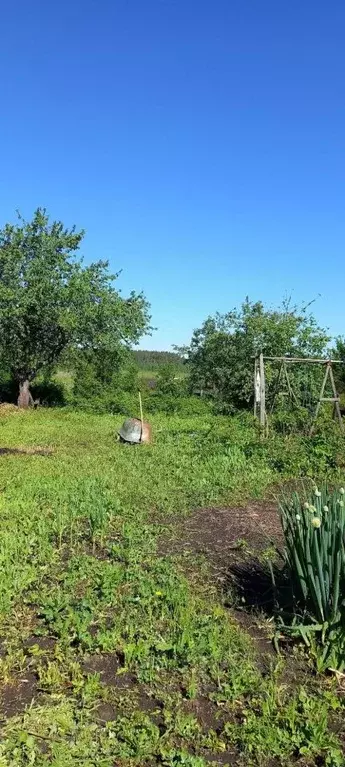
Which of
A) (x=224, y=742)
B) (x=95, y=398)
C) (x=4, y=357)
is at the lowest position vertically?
(x=224, y=742)

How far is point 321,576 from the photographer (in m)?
2.86

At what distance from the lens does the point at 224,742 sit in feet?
7.72

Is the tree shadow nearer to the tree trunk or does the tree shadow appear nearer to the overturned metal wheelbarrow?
the overturned metal wheelbarrow

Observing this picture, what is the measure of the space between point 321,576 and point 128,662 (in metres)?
1.03

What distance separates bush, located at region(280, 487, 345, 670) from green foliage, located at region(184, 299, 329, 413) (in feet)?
39.6

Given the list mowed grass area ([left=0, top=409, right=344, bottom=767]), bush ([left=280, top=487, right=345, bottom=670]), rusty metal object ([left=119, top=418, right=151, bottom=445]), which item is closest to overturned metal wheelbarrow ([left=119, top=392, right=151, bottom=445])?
rusty metal object ([left=119, top=418, right=151, bottom=445])

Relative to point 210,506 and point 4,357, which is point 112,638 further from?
point 4,357

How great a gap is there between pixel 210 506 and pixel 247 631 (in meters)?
2.64

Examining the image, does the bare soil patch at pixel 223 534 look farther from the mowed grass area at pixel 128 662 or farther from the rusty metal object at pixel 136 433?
the rusty metal object at pixel 136 433

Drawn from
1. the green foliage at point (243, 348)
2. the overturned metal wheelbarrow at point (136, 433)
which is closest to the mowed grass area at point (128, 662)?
the overturned metal wheelbarrow at point (136, 433)

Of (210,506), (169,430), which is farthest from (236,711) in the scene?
(169,430)

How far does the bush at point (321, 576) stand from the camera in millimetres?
2854

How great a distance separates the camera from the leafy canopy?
16328mm

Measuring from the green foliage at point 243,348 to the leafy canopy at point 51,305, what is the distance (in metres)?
2.50
